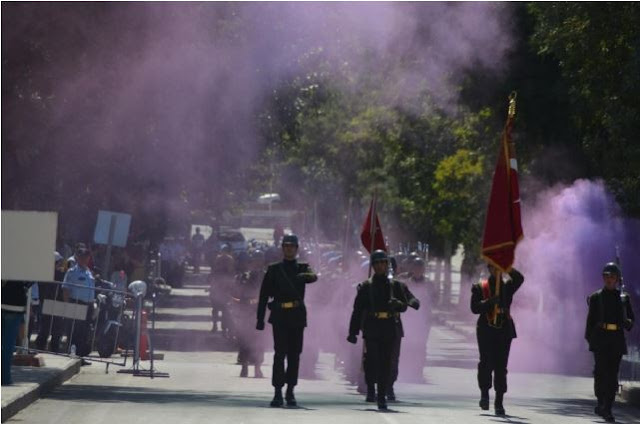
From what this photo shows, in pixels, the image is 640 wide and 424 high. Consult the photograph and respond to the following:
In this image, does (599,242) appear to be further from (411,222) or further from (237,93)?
(411,222)

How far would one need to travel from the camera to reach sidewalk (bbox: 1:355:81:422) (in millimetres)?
14016

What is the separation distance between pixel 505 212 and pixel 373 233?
3.18 meters

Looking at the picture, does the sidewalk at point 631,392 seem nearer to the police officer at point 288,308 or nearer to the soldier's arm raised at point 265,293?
the police officer at point 288,308

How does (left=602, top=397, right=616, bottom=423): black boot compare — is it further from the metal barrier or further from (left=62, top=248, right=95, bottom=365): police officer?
(left=62, top=248, right=95, bottom=365): police officer

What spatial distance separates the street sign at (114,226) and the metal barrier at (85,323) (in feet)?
5.23

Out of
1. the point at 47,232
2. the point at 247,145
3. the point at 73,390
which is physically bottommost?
the point at 73,390

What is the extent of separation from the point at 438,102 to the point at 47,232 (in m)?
20.0

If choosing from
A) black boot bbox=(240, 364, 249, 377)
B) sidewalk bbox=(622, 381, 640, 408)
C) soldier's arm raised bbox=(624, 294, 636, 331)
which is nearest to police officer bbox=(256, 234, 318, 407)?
soldier's arm raised bbox=(624, 294, 636, 331)

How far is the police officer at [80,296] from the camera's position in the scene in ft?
69.9

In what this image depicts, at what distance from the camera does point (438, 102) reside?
3006 cm

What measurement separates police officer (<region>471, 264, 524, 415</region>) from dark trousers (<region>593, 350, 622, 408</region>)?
1.01 m

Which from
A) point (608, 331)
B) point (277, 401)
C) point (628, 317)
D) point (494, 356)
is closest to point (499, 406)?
point (494, 356)

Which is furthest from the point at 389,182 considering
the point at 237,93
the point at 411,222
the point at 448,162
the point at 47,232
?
the point at 47,232

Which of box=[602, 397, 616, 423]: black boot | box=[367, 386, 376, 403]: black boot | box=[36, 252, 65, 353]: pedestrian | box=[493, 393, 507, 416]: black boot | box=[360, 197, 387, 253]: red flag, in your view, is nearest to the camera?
box=[493, 393, 507, 416]: black boot
